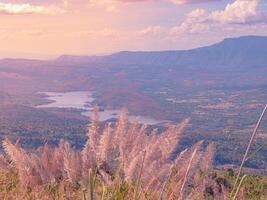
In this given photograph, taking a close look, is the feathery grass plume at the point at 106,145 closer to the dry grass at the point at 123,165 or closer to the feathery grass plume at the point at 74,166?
the dry grass at the point at 123,165

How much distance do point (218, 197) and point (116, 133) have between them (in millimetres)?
983

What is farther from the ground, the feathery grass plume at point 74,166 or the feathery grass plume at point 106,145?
the feathery grass plume at point 106,145

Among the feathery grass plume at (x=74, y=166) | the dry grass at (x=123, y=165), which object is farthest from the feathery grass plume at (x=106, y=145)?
the feathery grass plume at (x=74, y=166)

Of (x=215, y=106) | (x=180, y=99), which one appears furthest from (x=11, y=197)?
(x=180, y=99)

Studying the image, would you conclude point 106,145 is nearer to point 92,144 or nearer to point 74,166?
point 92,144

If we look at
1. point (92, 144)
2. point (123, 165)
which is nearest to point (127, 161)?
point (123, 165)

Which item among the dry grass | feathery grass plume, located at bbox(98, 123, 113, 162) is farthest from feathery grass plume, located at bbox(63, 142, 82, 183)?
feathery grass plume, located at bbox(98, 123, 113, 162)

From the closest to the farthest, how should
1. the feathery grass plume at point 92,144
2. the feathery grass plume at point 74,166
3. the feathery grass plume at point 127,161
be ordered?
the feathery grass plume at point 127,161 → the feathery grass plume at point 92,144 → the feathery grass plume at point 74,166

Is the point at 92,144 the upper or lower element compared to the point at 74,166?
upper

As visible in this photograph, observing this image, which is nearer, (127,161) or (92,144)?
(92,144)

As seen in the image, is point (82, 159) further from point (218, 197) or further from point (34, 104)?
point (34, 104)

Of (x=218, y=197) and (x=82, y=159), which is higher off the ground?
(x=82, y=159)

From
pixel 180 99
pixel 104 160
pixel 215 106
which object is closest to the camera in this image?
pixel 104 160

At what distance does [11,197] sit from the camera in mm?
3658
